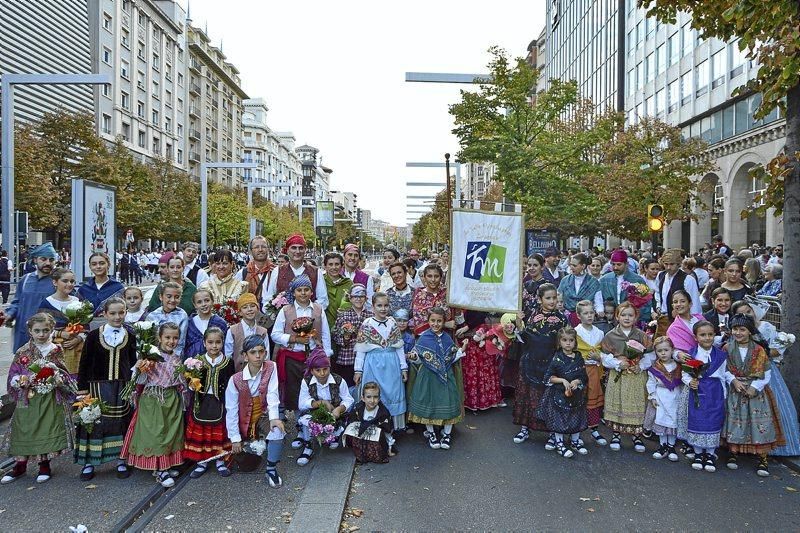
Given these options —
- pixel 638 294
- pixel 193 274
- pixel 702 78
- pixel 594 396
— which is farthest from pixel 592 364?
pixel 702 78

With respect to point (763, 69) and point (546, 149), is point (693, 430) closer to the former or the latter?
point (763, 69)

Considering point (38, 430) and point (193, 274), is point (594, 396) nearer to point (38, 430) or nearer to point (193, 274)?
point (38, 430)

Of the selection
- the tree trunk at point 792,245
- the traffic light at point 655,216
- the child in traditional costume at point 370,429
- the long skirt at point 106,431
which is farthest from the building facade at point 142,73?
the tree trunk at point 792,245

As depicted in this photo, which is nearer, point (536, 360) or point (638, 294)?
point (536, 360)

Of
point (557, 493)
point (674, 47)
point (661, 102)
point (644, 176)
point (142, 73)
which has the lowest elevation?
point (557, 493)

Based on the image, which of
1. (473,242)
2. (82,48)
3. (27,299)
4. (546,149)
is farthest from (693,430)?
(82,48)

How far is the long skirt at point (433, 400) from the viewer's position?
647 cm

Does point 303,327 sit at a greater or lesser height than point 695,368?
greater

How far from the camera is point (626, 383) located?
21.0ft

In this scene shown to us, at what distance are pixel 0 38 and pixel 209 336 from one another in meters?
30.6

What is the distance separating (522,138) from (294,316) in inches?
711

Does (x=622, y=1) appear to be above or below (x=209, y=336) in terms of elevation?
above

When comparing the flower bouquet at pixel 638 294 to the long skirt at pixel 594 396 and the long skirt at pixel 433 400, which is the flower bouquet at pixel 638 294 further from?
the long skirt at pixel 433 400

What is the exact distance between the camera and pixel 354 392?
6637mm
